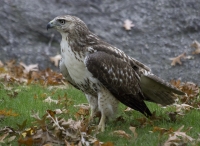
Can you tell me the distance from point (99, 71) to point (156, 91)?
1154 mm

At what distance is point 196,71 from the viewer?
39.0ft

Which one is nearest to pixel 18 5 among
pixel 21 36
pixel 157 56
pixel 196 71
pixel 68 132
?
pixel 21 36

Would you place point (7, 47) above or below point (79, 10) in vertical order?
below

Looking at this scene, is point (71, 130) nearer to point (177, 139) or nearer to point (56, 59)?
point (177, 139)

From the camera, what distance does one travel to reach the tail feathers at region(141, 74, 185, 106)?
7.52 metres

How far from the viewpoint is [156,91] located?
761 centimetres

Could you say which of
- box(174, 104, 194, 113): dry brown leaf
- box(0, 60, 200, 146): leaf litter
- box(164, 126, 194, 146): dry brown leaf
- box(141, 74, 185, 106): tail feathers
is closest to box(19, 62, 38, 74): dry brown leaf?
box(0, 60, 200, 146): leaf litter

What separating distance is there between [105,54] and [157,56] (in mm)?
5620

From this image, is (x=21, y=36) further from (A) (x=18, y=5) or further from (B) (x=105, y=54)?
(B) (x=105, y=54)

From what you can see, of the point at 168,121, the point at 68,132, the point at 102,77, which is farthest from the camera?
the point at 168,121

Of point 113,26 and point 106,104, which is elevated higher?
point 113,26

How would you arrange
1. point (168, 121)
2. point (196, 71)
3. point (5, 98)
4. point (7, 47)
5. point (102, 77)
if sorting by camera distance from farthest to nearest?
point (7, 47) → point (196, 71) → point (5, 98) → point (168, 121) → point (102, 77)

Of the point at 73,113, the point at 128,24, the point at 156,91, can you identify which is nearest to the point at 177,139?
the point at 156,91

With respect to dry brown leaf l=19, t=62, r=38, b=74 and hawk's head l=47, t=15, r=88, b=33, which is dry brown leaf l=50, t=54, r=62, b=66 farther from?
hawk's head l=47, t=15, r=88, b=33
